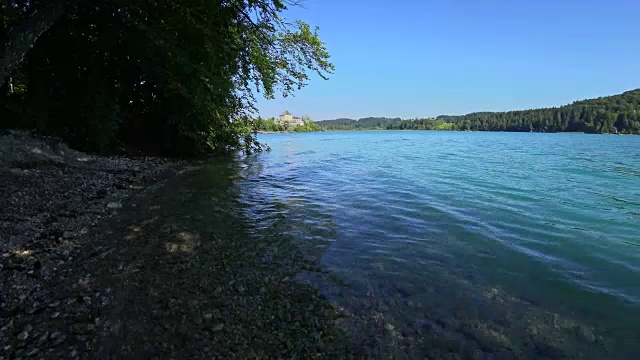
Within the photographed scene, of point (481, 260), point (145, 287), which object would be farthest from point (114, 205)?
point (481, 260)

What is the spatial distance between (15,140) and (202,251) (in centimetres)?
1391

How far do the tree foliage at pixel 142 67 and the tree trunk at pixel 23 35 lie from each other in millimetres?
205

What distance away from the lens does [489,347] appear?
463 cm

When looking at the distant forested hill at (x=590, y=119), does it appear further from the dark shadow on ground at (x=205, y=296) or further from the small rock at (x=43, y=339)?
the small rock at (x=43, y=339)

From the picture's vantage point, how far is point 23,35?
728 cm

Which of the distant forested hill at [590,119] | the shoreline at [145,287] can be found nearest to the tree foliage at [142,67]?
the shoreline at [145,287]

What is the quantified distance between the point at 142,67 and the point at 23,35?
9.18m

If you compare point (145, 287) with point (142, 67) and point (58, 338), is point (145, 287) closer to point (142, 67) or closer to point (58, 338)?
point (58, 338)

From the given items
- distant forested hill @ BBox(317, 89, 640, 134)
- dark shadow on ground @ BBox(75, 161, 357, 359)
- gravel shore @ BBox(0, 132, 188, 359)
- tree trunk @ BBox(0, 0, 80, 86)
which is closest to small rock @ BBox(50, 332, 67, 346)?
gravel shore @ BBox(0, 132, 188, 359)

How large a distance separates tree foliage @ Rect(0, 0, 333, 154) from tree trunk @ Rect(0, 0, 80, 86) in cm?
21

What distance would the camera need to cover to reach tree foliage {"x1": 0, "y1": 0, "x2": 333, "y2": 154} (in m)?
11.3

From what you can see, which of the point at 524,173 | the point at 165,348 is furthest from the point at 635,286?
the point at 524,173

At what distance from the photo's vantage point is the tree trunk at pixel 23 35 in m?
6.98

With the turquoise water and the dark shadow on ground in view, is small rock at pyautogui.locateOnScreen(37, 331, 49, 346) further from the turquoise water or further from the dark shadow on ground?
the turquoise water
